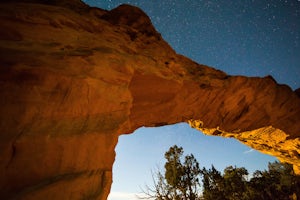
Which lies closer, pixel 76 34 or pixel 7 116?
pixel 7 116

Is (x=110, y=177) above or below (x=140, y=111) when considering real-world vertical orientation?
below

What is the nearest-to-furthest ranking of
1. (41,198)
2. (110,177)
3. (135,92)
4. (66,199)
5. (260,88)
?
(41,198), (66,199), (110,177), (135,92), (260,88)

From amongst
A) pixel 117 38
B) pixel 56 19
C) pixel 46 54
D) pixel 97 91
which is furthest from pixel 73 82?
pixel 117 38

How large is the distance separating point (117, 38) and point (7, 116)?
4554 millimetres

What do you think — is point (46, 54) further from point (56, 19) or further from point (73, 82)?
point (56, 19)

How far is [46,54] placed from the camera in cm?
479

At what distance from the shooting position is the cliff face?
3713mm

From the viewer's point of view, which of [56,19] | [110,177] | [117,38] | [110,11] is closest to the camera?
[110,177]

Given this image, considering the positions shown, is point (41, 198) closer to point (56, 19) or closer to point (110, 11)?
point (56, 19)

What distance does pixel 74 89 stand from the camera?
4.59 meters

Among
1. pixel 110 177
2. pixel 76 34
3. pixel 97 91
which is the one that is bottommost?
pixel 110 177

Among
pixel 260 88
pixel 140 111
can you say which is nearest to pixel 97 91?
pixel 140 111

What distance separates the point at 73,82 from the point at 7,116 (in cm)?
134

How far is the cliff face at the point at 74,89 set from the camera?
371 centimetres
